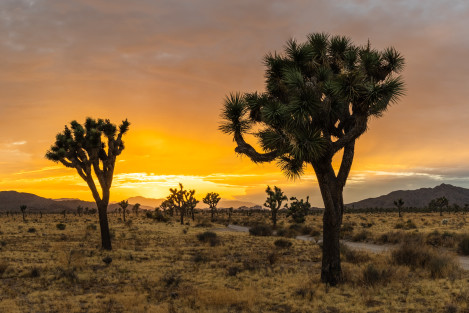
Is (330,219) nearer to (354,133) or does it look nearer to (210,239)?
(354,133)

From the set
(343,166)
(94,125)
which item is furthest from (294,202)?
(343,166)

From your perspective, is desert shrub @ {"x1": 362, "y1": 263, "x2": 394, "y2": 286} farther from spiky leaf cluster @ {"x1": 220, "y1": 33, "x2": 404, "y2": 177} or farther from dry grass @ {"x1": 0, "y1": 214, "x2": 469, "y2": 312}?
spiky leaf cluster @ {"x1": 220, "y1": 33, "x2": 404, "y2": 177}

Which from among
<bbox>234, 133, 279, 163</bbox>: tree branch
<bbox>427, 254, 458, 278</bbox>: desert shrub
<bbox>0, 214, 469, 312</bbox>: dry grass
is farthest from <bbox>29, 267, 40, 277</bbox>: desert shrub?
<bbox>427, 254, 458, 278</bbox>: desert shrub

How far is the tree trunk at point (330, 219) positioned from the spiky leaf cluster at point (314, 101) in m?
0.78

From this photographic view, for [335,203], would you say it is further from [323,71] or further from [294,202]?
[294,202]

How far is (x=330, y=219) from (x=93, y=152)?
47.6ft

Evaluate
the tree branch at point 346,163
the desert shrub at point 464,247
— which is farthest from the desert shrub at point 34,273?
the desert shrub at point 464,247

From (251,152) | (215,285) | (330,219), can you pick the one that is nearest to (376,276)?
(330,219)

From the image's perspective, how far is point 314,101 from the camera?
11477mm

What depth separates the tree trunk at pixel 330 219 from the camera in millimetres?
12266

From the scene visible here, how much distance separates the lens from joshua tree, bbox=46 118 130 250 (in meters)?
20.7

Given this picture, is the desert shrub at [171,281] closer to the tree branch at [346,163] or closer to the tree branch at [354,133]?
the tree branch at [346,163]

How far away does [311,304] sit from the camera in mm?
10242

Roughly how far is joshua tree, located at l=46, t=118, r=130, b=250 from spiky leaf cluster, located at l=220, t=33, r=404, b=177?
10.5m
